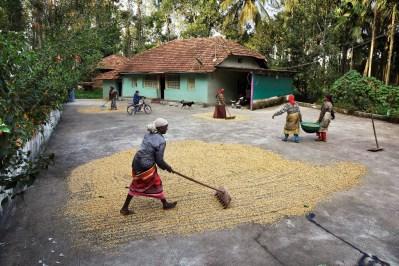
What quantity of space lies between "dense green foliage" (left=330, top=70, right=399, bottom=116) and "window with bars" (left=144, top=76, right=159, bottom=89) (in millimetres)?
13735

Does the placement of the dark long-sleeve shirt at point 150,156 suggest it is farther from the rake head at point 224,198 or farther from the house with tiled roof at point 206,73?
Result: the house with tiled roof at point 206,73

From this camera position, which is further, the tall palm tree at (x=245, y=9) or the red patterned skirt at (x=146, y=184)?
the tall palm tree at (x=245, y=9)

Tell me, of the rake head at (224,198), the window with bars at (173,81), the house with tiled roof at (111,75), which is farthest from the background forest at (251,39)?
the window with bars at (173,81)

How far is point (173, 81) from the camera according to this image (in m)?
26.0

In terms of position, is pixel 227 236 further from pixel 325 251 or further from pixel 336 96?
pixel 336 96

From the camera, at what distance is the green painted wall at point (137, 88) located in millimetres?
27734

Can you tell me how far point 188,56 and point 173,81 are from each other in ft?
7.15

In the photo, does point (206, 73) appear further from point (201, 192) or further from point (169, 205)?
point (169, 205)

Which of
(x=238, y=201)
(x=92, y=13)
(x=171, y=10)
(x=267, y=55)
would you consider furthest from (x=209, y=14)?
(x=238, y=201)

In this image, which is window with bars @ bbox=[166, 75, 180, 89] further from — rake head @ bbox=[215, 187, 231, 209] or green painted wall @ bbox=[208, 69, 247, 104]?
rake head @ bbox=[215, 187, 231, 209]

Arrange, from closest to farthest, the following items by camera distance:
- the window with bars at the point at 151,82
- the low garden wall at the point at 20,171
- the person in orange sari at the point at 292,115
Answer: the low garden wall at the point at 20,171 < the person in orange sari at the point at 292,115 < the window with bars at the point at 151,82

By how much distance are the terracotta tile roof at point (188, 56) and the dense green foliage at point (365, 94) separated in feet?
24.6

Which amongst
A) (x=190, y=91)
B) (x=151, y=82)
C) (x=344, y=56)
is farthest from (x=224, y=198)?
(x=344, y=56)

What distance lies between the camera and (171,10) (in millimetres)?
38094
